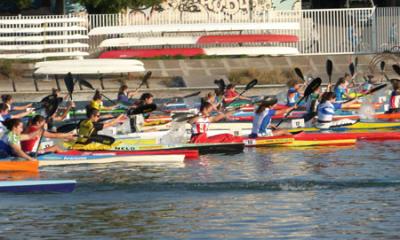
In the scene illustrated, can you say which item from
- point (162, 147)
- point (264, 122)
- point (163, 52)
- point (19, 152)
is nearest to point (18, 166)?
point (19, 152)

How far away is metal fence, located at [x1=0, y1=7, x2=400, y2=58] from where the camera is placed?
158 ft

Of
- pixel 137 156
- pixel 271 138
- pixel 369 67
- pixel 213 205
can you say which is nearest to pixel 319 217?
pixel 213 205

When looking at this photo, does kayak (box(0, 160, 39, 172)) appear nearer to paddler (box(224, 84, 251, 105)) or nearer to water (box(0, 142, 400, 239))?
water (box(0, 142, 400, 239))

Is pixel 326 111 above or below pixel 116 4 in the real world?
below

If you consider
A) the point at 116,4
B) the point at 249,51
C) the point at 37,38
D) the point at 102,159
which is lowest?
the point at 102,159

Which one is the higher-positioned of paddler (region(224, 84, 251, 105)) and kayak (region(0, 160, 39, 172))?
paddler (region(224, 84, 251, 105))

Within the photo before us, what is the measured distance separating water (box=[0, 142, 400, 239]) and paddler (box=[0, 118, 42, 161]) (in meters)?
0.61

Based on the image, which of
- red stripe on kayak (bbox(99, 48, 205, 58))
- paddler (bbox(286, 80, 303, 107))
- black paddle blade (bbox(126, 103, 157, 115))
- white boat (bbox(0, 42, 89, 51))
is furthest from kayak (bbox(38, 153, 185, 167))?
red stripe on kayak (bbox(99, 48, 205, 58))

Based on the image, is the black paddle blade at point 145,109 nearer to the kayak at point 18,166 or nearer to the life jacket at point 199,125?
the life jacket at point 199,125

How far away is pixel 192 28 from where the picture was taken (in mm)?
46375

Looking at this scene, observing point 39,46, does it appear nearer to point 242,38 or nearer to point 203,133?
point 242,38

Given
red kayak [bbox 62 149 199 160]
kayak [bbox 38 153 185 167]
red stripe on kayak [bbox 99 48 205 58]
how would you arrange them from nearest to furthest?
kayak [bbox 38 153 185 167] → red kayak [bbox 62 149 199 160] → red stripe on kayak [bbox 99 48 205 58]

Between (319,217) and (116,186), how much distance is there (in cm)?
472

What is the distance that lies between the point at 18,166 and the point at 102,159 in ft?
6.80
